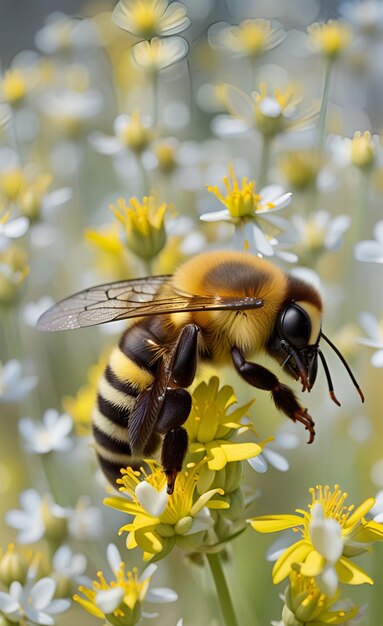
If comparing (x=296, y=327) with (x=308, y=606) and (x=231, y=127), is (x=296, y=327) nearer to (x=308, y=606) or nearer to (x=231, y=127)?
(x=308, y=606)

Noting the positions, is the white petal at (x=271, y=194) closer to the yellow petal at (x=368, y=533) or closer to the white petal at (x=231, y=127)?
the white petal at (x=231, y=127)

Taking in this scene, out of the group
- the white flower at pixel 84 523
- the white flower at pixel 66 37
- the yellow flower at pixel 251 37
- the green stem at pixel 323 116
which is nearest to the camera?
the white flower at pixel 84 523

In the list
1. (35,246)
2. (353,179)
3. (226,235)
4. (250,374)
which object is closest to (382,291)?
(353,179)

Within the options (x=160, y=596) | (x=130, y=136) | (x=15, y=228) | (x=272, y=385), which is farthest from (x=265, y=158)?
(x=160, y=596)

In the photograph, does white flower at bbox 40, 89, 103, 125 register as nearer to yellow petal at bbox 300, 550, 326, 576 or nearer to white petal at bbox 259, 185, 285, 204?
white petal at bbox 259, 185, 285, 204

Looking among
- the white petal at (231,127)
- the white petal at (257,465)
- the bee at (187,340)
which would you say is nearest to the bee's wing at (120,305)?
the bee at (187,340)

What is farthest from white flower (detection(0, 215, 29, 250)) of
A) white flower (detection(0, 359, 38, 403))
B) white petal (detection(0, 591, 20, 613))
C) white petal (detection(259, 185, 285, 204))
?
white petal (detection(0, 591, 20, 613))

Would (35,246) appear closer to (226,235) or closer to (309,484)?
(226,235)
